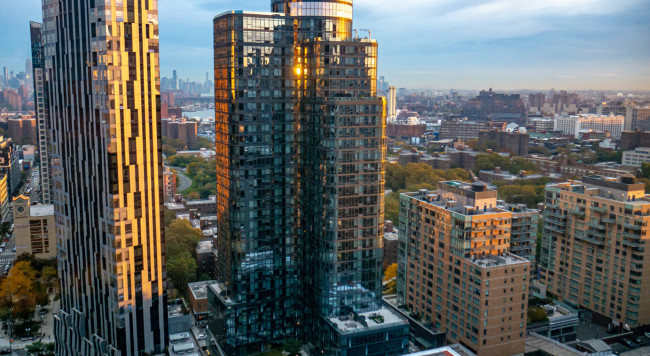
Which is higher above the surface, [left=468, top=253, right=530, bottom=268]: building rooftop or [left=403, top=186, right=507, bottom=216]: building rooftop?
[left=403, top=186, right=507, bottom=216]: building rooftop

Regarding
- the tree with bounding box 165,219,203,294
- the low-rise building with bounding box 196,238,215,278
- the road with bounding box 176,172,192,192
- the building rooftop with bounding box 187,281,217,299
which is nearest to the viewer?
the building rooftop with bounding box 187,281,217,299

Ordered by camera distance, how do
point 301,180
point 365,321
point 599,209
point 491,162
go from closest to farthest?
point 365,321, point 301,180, point 599,209, point 491,162

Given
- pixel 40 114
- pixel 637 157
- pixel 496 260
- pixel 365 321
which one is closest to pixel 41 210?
pixel 40 114

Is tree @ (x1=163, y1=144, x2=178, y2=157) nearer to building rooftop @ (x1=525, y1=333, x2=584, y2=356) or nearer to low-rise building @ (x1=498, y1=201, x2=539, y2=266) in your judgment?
low-rise building @ (x1=498, y1=201, x2=539, y2=266)

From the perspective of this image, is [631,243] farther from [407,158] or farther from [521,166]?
[407,158]

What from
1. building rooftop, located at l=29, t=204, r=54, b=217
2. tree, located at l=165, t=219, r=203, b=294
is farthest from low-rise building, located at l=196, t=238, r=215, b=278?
building rooftop, located at l=29, t=204, r=54, b=217

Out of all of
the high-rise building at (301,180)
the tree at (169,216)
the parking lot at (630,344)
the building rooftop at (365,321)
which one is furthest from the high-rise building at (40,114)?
the parking lot at (630,344)

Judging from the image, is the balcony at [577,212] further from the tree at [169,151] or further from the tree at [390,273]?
the tree at [169,151]

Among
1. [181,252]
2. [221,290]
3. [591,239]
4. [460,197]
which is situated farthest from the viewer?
[181,252]
